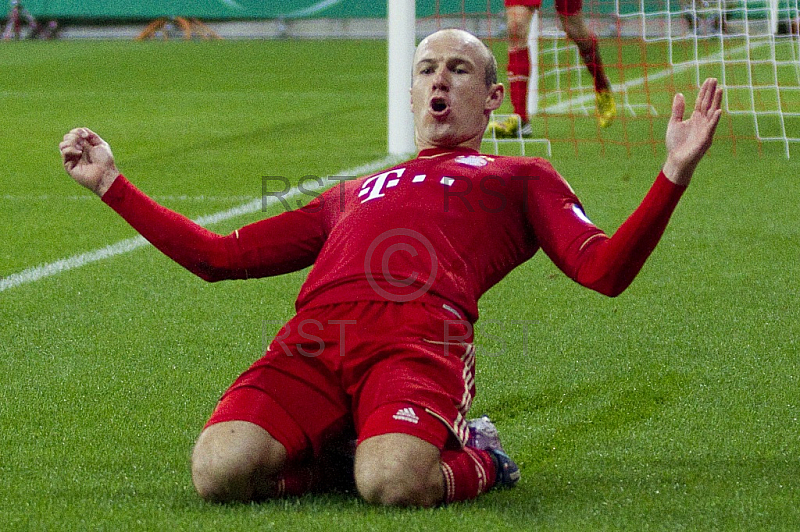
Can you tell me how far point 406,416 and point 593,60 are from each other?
19.8ft

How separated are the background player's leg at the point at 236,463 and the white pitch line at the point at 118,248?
7.85 ft

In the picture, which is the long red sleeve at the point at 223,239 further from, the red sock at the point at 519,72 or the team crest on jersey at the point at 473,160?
the red sock at the point at 519,72

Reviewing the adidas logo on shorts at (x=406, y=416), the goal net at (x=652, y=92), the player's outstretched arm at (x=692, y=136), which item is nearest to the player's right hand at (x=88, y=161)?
the adidas logo on shorts at (x=406, y=416)

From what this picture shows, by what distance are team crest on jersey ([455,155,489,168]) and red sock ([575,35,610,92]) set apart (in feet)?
17.6

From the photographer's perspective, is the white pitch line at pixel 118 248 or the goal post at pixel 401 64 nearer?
the white pitch line at pixel 118 248

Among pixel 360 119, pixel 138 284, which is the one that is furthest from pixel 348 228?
pixel 360 119

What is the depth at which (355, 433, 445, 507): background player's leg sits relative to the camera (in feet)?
7.90

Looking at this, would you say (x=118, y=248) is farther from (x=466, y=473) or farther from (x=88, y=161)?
(x=466, y=473)

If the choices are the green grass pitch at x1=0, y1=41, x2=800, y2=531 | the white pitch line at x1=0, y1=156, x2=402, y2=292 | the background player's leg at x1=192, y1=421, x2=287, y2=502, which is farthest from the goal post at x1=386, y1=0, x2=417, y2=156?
the background player's leg at x1=192, y1=421, x2=287, y2=502

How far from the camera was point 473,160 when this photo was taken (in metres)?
2.89

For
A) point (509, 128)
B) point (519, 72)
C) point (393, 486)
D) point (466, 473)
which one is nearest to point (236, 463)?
point (393, 486)

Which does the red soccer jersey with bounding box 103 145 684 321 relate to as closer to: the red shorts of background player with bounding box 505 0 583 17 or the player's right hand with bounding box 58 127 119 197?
the player's right hand with bounding box 58 127 119 197

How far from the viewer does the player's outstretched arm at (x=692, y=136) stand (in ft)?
7.86

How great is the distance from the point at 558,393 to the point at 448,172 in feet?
2.71
